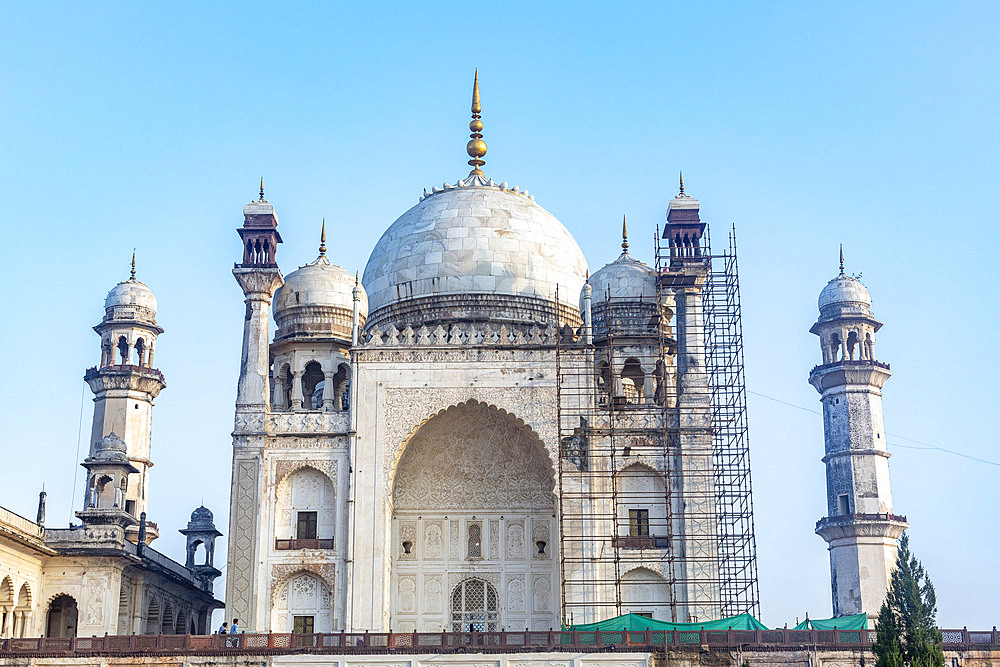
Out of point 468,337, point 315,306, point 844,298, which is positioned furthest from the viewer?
point 844,298

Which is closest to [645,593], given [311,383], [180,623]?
[311,383]

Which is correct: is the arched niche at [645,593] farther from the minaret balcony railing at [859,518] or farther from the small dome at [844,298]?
the small dome at [844,298]

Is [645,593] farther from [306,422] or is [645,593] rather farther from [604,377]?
[306,422]

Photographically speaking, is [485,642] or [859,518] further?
[859,518]

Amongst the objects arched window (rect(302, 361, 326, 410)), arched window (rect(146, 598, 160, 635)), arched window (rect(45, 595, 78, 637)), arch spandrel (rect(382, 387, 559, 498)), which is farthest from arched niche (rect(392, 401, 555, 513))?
arched window (rect(45, 595, 78, 637))

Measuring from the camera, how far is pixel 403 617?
28.9m

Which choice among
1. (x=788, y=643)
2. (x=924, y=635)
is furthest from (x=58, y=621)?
(x=924, y=635)

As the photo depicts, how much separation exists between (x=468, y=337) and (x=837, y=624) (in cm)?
1017

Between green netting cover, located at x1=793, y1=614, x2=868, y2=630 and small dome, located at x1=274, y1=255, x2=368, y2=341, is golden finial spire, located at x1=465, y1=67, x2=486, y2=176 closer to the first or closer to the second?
small dome, located at x1=274, y1=255, x2=368, y2=341

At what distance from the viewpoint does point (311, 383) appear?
110ft

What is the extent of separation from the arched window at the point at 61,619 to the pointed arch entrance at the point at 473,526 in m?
7.79

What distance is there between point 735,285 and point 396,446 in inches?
350

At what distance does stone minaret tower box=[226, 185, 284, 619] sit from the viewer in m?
27.6

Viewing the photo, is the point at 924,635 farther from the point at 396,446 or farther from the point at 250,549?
the point at 250,549
